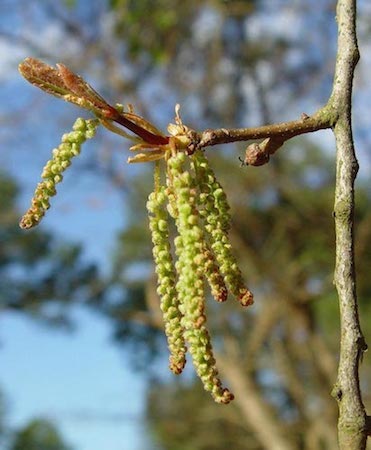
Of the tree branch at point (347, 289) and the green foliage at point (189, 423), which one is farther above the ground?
the green foliage at point (189, 423)

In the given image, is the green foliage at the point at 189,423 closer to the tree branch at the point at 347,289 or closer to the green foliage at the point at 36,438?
the green foliage at the point at 36,438

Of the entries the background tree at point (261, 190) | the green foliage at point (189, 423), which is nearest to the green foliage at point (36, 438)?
the green foliage at point (189, 423)

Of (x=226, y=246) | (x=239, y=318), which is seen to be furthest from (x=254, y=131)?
(x=239, y=318)

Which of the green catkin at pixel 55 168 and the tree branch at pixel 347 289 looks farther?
the green catkin at pixel 55 168

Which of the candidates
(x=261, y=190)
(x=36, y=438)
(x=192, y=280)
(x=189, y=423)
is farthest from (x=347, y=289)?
(x=36, y=438)

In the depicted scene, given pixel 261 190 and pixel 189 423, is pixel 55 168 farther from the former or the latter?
pixel 189 423

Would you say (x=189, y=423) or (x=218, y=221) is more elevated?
(x=189, y=423)

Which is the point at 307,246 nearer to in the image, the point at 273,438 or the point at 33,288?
the point at 273,438

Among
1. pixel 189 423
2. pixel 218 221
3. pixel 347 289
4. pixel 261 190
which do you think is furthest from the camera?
pixel 189 423
